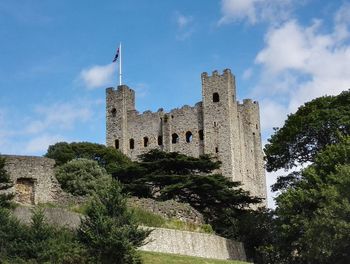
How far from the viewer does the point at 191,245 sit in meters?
29.2

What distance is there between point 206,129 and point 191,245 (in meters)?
40.3

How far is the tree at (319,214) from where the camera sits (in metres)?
27.8

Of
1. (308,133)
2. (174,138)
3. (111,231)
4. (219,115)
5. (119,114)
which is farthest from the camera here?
(119,114)

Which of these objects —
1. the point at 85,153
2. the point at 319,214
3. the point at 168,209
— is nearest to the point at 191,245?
the point at 168,209

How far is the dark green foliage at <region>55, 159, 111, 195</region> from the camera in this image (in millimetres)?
40875

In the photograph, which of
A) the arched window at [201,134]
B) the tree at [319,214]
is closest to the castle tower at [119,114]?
the arched window at [201,134]

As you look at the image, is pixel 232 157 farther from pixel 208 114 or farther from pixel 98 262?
pixel 98 262

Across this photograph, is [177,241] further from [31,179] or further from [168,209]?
[31,179]

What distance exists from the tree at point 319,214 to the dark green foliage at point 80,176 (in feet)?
39.4

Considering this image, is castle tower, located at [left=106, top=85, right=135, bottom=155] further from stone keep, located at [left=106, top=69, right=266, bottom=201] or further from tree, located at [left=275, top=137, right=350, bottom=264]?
tree, located at [left=275, top=137, right=350, bottom=264]

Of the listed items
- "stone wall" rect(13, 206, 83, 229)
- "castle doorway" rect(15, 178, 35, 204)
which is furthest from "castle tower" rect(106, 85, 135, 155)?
"stone wall" rect(13, 206, 83, 229)

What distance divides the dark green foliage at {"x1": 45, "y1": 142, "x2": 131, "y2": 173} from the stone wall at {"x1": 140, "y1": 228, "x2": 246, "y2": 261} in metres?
32.8

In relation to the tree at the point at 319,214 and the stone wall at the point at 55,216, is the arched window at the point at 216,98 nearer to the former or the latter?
the tree at the point at 319,214

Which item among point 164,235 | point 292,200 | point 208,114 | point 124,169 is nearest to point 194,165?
point 124,169
